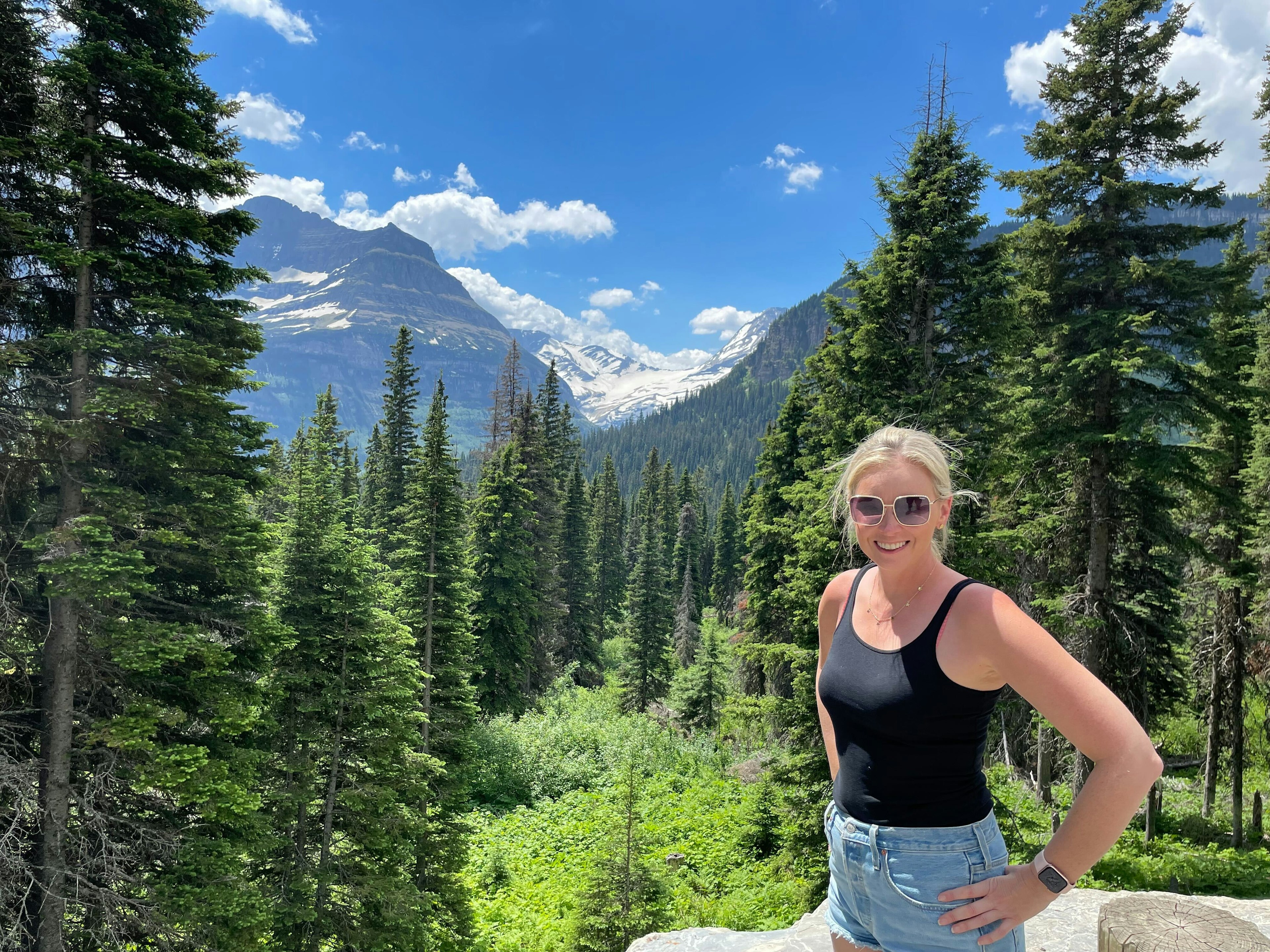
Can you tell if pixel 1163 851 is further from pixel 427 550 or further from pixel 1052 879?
pixel 427 550

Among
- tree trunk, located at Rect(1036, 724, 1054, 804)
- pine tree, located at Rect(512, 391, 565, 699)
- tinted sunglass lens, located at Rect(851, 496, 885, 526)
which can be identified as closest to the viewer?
tinted sunglass lens, located at Rect(851, 496, 885, 526)

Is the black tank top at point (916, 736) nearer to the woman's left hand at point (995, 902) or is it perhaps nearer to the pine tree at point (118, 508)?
the woman's left hand at point (995, 902)

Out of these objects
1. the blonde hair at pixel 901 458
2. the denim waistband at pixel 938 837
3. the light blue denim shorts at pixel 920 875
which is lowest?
the light blue denim shorts at pixel 920 875

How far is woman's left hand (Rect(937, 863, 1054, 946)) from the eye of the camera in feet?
5.96

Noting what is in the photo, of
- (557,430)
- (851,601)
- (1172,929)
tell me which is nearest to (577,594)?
(557,430)

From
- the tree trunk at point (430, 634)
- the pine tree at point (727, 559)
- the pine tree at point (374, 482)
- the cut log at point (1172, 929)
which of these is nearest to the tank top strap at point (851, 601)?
the cut log at point (1172, 929)

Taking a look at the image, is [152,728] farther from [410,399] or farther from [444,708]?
[410,399]

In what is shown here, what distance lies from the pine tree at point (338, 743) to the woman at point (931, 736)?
1002 cm

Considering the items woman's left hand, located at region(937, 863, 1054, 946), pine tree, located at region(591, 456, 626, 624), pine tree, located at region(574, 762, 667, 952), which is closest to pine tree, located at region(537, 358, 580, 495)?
pine tree, located at region(591, 456, 626, 624)

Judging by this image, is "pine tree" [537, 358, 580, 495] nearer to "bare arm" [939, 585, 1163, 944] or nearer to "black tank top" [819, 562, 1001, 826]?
"black tank top" [819, 562, 1001, 826]

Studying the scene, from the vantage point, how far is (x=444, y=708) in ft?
51.7

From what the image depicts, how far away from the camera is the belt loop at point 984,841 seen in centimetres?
192

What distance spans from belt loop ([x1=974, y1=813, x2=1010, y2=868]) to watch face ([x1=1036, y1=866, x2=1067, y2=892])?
15 cm

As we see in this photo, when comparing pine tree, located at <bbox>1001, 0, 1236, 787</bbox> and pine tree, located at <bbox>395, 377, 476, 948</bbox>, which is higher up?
pine tree, located at <bbox>1001, 0, 1236, 787</bbox>
